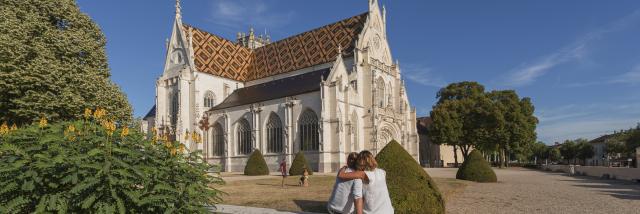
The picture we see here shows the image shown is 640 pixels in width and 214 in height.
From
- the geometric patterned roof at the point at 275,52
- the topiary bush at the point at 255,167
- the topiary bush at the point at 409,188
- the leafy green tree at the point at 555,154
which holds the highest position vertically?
the geometric patterned roof at the point at 275,52

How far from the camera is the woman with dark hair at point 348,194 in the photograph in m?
4.55

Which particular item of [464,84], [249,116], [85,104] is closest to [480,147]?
[464,84]

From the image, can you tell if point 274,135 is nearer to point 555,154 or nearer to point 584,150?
point 584,150

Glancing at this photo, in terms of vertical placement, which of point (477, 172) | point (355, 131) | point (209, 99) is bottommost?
point (477, 172)

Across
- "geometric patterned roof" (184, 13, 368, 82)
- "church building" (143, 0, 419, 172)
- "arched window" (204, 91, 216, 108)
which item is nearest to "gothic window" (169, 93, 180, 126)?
"church building" (143, 0, 419, 172)

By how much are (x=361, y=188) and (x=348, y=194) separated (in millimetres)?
217

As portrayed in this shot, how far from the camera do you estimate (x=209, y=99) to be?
42156mm

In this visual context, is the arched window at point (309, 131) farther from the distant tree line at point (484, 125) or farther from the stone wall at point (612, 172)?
the stone wall at point (612, 172)

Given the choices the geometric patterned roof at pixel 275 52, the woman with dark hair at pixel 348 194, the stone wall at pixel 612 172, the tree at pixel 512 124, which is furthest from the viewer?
the tree at pixel 512 124

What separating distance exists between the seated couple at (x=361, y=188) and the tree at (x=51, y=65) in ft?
52.7

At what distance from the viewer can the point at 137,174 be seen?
16.8 ft

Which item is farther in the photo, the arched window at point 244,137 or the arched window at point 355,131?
the arched window at point 244,137

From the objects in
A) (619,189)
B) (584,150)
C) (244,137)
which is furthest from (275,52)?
(584,150)

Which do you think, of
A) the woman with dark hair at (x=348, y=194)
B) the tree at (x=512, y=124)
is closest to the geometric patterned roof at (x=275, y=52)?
the tree at (x=512, y=124)
